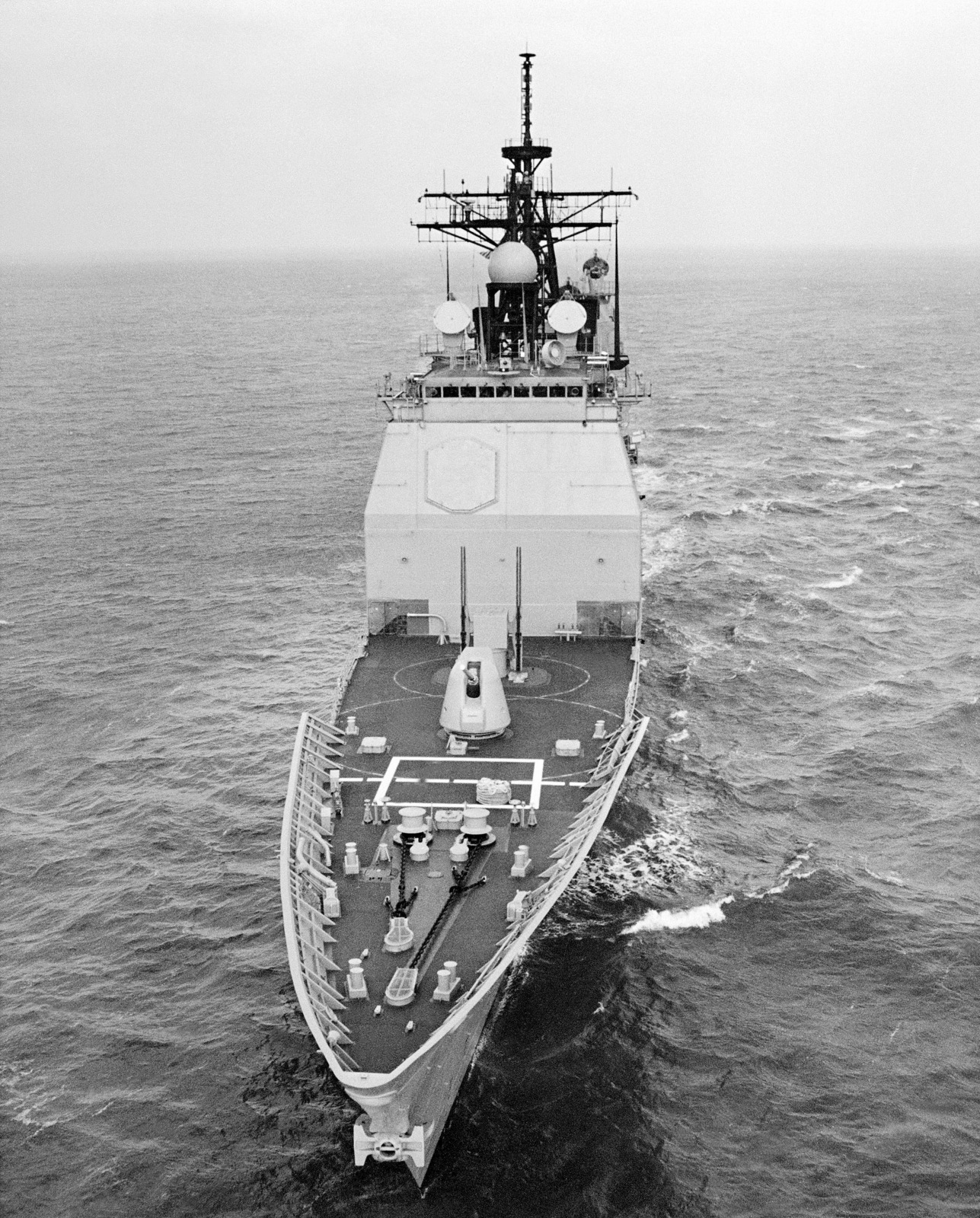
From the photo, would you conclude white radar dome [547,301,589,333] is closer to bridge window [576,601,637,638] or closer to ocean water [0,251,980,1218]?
ocean water [0,251,980,1218]

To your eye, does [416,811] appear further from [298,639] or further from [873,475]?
[873,475]

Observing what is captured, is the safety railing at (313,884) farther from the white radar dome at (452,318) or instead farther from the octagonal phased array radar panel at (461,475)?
the white radar dome at (452,318)

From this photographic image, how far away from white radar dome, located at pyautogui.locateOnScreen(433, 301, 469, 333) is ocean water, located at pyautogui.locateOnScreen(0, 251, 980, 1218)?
977cm

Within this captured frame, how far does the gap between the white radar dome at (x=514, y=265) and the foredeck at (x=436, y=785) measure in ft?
45.0

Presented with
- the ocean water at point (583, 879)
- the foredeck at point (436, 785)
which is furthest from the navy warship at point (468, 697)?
the ocean water at point (583, 879)

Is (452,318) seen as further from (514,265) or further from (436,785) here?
(436,785)

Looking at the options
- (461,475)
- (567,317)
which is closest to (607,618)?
(461,475)

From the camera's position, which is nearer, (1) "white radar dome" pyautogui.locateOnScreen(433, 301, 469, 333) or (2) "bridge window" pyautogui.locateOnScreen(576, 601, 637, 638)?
(2) "bridge window" pyautogui.locateOnScreen(576, 601, 637, 638)

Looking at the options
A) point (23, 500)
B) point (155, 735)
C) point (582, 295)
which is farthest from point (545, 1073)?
point (23, 500)

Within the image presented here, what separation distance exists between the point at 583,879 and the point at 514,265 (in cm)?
2084

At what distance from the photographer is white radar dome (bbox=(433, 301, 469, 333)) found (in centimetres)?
3897

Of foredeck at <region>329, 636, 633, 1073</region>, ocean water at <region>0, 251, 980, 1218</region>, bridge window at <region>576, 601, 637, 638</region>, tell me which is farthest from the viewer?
bridge window at <region>576, 601, 637, 638</region>

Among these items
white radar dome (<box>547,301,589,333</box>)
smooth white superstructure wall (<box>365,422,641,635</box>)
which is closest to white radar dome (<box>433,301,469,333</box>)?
white radar dome (<box>547,301,589,333</box>)

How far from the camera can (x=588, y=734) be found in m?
26.6
